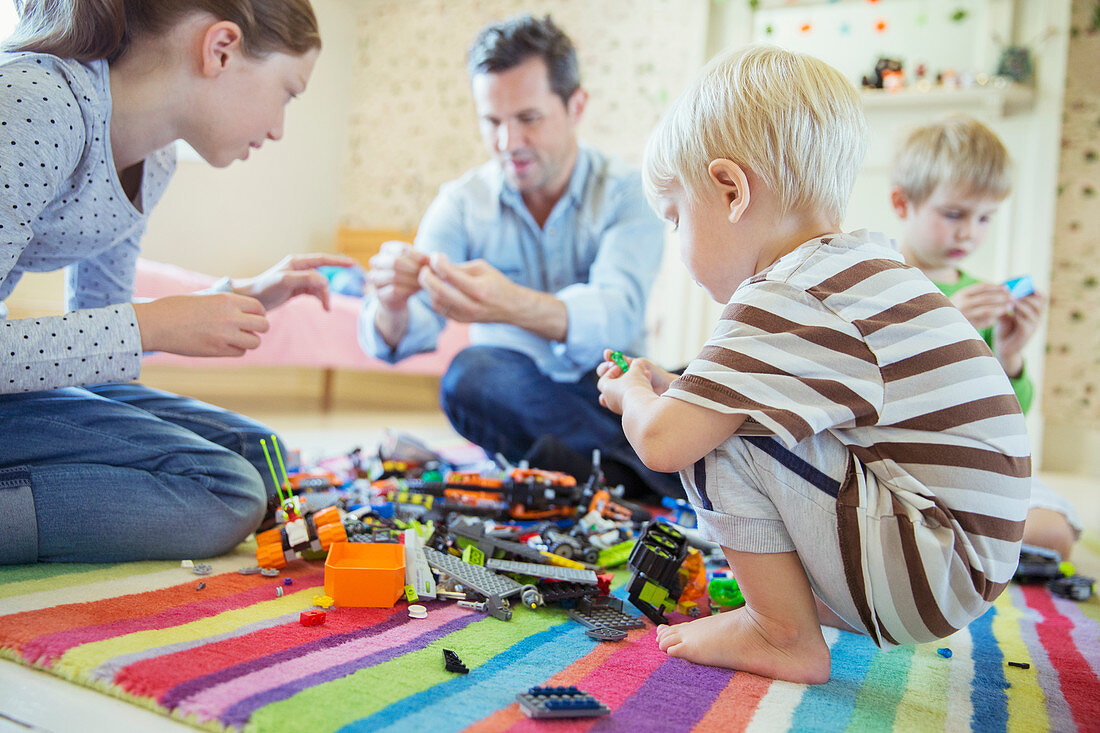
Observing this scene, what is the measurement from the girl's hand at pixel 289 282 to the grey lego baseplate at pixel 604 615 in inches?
25.0

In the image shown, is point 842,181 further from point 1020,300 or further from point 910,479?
point 1020,300

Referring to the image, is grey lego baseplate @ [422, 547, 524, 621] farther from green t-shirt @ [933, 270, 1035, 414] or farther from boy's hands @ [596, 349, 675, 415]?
green t-shirt @ [933, 270, 1035, 414]

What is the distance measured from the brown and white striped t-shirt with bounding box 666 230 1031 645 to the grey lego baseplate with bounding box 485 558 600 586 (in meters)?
0.29

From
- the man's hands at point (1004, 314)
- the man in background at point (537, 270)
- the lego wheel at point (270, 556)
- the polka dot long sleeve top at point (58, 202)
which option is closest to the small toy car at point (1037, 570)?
the man's hands at point (1004, 314)

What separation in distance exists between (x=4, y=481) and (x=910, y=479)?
96 cm

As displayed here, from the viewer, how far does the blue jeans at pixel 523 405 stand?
173 cm

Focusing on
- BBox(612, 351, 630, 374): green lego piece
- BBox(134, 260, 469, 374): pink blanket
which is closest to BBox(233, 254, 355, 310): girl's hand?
BBox(612, 351, 630, 374): green lego piece

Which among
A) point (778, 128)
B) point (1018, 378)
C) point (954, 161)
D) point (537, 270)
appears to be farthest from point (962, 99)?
point (778, 128)

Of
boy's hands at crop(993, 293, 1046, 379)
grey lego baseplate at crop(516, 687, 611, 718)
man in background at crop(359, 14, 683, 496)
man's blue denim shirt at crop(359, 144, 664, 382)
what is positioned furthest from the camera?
man's blue denim shirt at crop(359, 144, 664, 382)

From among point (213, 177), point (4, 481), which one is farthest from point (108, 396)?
point (213, 177)

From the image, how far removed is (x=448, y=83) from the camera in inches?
169

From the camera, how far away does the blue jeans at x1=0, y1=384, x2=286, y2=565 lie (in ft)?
3.01

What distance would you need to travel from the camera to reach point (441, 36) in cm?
432

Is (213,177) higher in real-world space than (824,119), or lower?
higher
